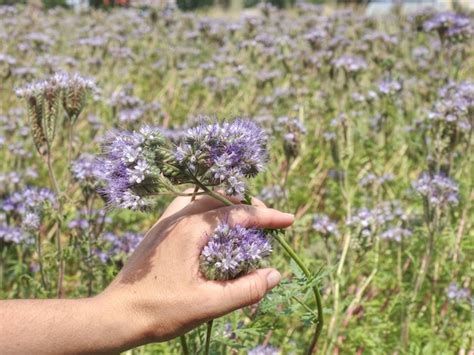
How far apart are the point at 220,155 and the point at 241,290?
1.21 feet

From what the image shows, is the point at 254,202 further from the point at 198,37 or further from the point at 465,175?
the point at 198,37

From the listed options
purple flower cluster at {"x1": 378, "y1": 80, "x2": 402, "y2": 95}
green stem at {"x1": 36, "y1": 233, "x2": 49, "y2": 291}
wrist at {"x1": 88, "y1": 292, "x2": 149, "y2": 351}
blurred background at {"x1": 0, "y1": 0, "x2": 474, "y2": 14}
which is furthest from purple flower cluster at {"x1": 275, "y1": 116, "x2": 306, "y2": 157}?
blurred background at {"x1": 0, "y1": 0, "x2": 474, "y2": 14}

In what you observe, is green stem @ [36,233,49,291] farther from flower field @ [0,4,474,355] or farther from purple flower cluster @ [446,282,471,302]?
purple flower cluster @ [446,282,471,302]

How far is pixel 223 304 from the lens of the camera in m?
1.68

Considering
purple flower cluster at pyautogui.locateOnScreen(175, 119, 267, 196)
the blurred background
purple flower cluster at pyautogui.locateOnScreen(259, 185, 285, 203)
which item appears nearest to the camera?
purple flower cluster at pyautogui.locateOnScreen(175, 119, 267, 196)

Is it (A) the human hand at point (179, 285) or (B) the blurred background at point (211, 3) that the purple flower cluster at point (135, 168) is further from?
(B) the blurred background at point (211, 3)

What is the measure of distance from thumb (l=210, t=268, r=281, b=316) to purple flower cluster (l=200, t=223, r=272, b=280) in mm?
35

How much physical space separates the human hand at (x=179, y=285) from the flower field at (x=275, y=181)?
47mm

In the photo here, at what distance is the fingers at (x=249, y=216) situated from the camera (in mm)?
1781

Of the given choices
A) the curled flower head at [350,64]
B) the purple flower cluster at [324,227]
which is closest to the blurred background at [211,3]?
the curled flower head at [350,64]

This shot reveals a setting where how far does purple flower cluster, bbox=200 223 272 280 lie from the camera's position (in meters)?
1.72

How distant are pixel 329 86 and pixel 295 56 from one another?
27.0 inches

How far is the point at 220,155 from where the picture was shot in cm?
182

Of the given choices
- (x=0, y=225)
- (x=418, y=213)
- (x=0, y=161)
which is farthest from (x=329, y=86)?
(x=0, y=225)
